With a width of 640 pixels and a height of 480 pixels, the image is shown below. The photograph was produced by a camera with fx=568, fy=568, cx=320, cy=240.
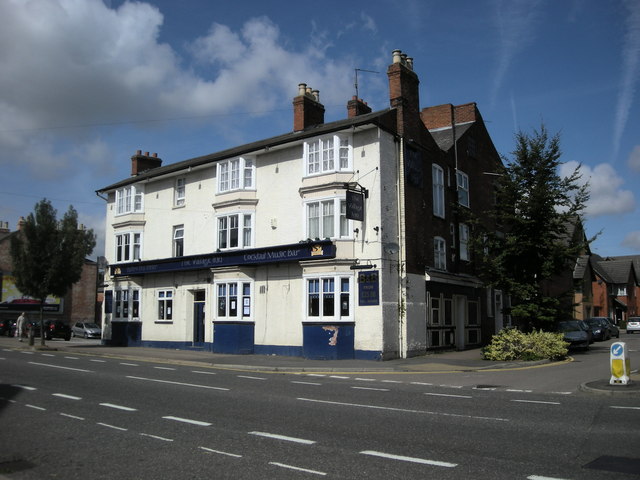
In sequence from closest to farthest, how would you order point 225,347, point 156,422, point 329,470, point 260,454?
point 329,470 < point 260,454 < point 156,422 < point 225,347

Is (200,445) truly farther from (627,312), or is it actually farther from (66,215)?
(627,312)

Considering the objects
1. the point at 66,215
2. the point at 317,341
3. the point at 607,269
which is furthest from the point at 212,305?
the point at 607,269

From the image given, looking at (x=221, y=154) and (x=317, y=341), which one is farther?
(x=221, y=154)

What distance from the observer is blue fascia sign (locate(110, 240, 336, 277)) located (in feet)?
73.7

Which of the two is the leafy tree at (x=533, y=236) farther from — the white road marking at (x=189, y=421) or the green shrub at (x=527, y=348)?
the white road marking at (x=189, y=421)

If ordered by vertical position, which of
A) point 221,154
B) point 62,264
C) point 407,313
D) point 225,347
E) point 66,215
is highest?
point 221,154

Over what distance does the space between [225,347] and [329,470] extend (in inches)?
775

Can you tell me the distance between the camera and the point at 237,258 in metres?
25.2

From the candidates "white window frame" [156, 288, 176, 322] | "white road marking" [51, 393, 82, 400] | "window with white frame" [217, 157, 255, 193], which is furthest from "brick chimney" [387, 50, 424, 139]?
"white road marking" [51, 393, 82, 400]

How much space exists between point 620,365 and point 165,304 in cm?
2255

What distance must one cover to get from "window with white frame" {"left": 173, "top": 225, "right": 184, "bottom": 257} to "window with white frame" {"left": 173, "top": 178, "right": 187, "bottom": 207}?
125 cm

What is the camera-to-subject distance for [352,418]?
31.6 ft

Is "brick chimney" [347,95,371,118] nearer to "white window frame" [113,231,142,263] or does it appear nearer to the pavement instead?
the pavement

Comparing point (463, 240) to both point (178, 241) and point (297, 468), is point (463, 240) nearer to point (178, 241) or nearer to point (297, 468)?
point (178, 241)
